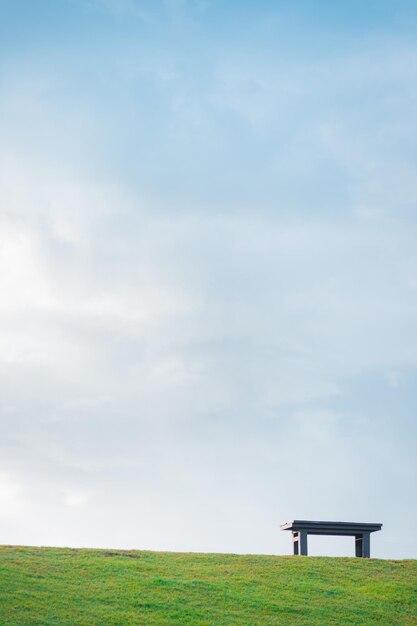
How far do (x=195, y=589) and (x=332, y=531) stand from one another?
6.57 m

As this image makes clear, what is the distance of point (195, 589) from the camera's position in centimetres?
1883

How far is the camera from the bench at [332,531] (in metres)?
23.8

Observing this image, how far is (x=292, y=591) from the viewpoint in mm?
19422

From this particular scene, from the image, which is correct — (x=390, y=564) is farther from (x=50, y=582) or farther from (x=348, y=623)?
(x=50, y=582)

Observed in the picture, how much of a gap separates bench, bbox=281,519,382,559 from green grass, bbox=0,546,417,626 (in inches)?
40.4

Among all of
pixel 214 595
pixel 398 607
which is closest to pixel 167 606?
pixel 214 595

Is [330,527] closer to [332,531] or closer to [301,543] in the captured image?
[332,531]

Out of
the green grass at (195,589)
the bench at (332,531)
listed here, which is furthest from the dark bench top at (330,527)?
the green grass at (195,589)

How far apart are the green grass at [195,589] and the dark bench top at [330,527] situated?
3.58ft

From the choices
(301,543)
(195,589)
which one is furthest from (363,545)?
(195,589)

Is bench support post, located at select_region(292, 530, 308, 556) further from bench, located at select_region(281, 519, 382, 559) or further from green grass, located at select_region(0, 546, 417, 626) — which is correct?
green grass, located at select_region(0, 546, 417, 626)

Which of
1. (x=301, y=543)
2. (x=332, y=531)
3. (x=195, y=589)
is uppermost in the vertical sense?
(x=332, y=531)

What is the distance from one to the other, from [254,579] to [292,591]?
1092mm

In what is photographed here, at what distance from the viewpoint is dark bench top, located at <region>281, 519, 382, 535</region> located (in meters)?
23.8
